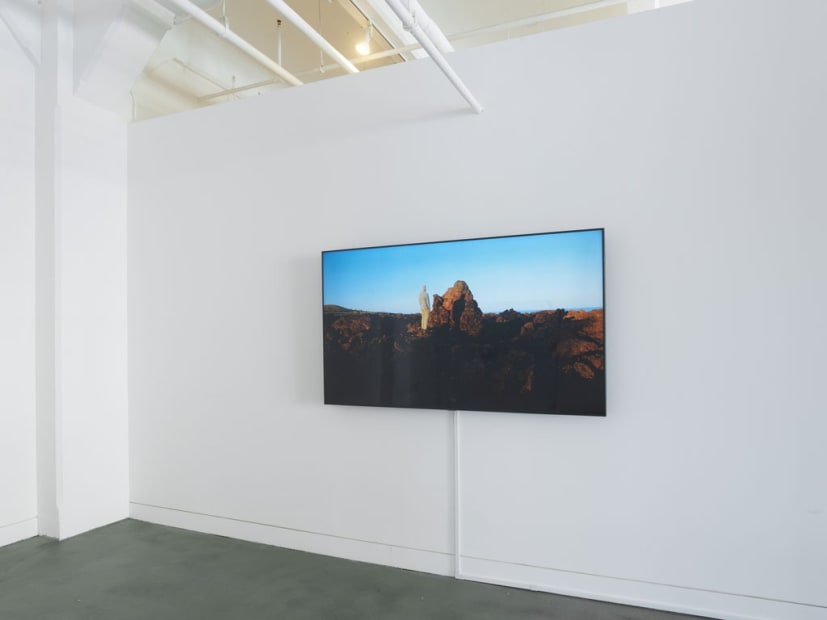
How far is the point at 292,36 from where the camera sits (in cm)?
594

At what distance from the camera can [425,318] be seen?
11.7 feet

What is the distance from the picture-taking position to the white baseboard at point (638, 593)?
290 centimetres

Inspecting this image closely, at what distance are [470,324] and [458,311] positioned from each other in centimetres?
11

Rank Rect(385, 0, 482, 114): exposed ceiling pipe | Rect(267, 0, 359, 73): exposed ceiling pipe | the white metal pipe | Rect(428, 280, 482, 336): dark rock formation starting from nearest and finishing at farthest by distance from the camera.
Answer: Rect(385, 0, 482, 114): exposed ceiling pipe, Rect(267, 0, 359, 73): exposed ceiling pipe, the white metal pipe, Rect(428, 280, 482, 336): dark rock formation

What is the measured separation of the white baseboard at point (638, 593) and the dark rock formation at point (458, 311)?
148 cm

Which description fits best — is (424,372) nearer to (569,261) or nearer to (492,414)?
(492,414)

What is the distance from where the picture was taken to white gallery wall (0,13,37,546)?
4.24 meters

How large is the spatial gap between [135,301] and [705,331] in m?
4.42

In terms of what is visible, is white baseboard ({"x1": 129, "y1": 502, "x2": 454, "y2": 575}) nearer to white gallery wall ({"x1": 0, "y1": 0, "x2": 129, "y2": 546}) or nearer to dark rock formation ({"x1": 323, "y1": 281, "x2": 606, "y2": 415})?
white gallery wall ({"x1": 0, "y1": 0, "x2": 129, "y2": 546})

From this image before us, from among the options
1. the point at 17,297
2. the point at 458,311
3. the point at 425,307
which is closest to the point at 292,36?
the point at 17,297

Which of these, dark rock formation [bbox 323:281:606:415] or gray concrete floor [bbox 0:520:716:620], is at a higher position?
dark rock formation [bbox 323:281:606:415]

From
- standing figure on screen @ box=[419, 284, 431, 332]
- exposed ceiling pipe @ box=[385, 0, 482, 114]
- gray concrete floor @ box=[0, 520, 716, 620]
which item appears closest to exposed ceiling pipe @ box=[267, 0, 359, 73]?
exposed ceiling pipe @ box=[385, 0, 482, 114]

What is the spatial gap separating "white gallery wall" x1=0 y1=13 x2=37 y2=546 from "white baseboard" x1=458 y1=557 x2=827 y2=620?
11.3 ft

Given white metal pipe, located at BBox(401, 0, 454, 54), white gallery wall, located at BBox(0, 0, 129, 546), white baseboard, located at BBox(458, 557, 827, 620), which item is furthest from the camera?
white gallery wall, located at BBox(0, 0, 129, 546)
